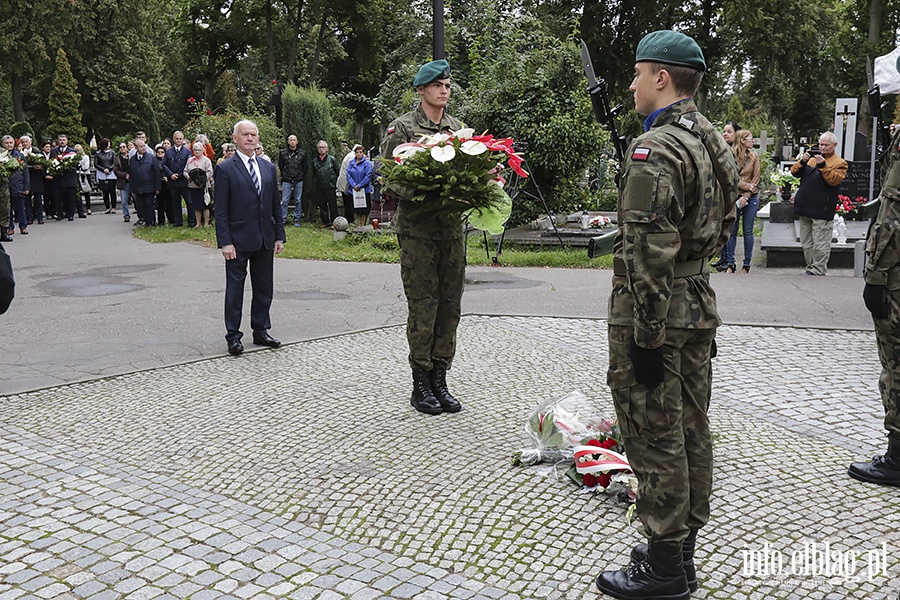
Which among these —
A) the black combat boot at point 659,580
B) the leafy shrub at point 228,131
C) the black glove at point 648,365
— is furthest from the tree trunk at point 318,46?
the black combat boot at point 659,580

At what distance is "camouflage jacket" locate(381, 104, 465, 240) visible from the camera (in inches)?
232

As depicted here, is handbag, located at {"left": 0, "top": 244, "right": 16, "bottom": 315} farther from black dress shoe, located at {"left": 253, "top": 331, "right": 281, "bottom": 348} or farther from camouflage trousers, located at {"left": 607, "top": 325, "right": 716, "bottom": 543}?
black dress shoe, located at {"left": 253, "top": 331, "right": 281, "bottom": 348}

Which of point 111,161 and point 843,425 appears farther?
point 111,161

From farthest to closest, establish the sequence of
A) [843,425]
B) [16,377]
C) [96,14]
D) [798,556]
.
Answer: [96,14]
[16,377]
[843,425]
[798,556]

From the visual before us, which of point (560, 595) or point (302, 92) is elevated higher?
point (302, 92)

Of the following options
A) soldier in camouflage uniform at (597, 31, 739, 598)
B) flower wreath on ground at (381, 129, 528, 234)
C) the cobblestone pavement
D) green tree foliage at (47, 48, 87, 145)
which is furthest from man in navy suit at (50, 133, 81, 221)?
soldier in camouflage uniform at (597, 31, 739, 598)

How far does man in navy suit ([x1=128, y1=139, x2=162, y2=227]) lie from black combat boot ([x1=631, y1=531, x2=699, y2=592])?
18.8 meters

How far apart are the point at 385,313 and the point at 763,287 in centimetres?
521

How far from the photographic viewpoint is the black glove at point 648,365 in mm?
3271

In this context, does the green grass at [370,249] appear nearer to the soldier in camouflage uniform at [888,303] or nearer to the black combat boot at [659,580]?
the soldier in camouflage uniform at [888,303]

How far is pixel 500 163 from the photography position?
19.4 ft

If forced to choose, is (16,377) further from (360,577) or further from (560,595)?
(560,595)

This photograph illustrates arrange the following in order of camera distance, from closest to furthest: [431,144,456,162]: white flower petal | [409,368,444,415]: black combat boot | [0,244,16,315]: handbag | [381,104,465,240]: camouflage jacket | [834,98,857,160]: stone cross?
[0,244,16,315]: handbag → [431,144,456,162]: white flower petal → [381,104,465,240]: camouflage jacket → [409,368,444,415]: black combat boot → [834,98,857,160]: stone cross

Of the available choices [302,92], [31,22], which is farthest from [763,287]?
[31,22]
